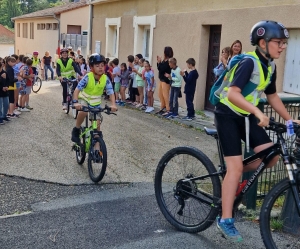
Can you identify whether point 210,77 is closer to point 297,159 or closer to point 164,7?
point 164,7

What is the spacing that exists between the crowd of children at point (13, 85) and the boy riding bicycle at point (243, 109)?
7.68m

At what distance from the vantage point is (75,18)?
31.5 m

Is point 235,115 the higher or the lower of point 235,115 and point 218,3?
the lower

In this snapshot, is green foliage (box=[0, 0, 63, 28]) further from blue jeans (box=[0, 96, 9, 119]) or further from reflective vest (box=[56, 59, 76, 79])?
blue jeans (box=[0, 96, 9, 119])

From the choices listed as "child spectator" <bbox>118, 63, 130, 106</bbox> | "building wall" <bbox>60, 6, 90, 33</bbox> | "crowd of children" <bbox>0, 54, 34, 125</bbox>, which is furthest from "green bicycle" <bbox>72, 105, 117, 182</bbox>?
"building wall" <bbox>60, 6, 90, 33</bbox>

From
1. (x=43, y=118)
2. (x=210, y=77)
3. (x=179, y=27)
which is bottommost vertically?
(x=43, y=118)

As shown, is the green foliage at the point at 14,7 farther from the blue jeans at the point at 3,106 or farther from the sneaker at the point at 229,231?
the sneaker at the point at 229,231

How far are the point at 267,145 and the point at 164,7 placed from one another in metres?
12.4

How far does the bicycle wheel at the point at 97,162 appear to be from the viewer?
627 cm

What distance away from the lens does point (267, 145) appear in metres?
3.98

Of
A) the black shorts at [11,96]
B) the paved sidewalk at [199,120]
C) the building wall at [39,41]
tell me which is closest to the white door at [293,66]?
the paved sidewalk at [199,120]

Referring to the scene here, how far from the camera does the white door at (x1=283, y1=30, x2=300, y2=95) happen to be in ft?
33.9

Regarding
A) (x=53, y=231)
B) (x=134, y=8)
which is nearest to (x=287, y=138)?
(x=53, y=231)

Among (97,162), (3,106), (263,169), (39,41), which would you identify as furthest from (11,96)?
(39,41)
